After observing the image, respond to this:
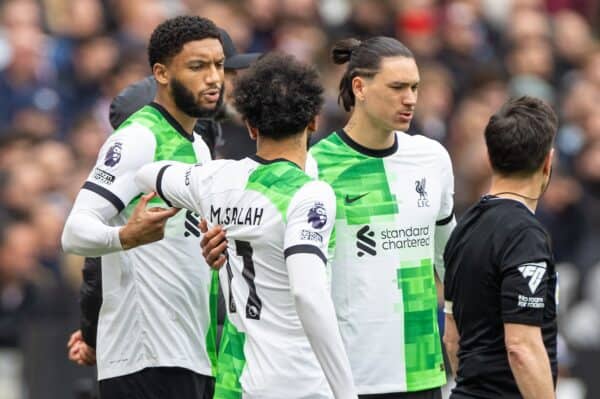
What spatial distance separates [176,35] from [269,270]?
4.51 feet

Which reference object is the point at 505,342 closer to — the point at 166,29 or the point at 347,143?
the point at 347,143

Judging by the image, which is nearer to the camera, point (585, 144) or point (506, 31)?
point (585, 144)

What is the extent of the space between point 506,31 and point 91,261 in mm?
10204

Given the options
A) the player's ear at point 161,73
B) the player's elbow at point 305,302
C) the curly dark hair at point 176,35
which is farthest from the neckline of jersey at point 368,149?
the player's elbow at point 305,302

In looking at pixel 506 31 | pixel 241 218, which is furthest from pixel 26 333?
pixel 506 31

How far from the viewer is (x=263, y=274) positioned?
6.29 metres

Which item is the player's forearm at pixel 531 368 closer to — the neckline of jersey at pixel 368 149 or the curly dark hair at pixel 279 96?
the curly dark hair at pixel 279 96

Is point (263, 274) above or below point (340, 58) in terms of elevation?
below

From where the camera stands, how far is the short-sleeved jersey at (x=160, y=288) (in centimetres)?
709

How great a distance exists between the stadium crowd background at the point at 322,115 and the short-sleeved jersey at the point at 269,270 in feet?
10.3

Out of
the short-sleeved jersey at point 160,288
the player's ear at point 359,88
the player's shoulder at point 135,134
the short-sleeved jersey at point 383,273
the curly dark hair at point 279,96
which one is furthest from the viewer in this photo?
the player's ear at point 359,88

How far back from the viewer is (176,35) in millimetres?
7148

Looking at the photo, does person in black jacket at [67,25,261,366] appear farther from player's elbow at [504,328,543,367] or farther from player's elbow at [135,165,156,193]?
player's elbow at [504,328,543,367]

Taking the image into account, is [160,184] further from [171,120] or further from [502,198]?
[502,198]
